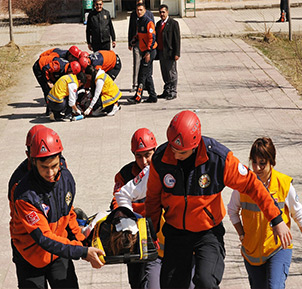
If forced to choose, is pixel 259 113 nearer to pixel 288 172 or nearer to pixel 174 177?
pixel 288 172

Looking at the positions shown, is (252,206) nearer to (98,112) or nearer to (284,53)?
(98,112)

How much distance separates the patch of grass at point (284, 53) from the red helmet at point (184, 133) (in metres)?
9.14

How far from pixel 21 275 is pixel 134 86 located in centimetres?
935

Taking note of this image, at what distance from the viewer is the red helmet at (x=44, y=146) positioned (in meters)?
4.65

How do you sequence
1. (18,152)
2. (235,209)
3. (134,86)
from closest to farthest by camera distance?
(235,209) < (18,152) < (134,86)

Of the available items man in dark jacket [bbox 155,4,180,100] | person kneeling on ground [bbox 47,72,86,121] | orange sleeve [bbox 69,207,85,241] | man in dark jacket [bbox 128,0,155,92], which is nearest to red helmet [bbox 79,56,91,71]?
person kneeling on ground [bbox 47,72,86,121]

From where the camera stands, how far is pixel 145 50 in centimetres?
1278

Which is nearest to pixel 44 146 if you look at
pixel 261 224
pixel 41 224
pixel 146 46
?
pixel 41 224

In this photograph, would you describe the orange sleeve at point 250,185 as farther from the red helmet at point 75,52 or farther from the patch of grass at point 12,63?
the patch of grass at point 12,63

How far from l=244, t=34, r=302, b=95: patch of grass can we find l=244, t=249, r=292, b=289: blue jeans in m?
8.78

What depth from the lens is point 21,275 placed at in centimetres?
485

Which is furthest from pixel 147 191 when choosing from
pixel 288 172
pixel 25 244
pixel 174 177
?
pixel 288 172

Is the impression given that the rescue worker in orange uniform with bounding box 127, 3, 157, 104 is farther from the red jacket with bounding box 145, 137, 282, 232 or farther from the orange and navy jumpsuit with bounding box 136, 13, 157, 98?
the red jacket with bounding box 145, 137, 282, 232

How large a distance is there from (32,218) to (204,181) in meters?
1.33
